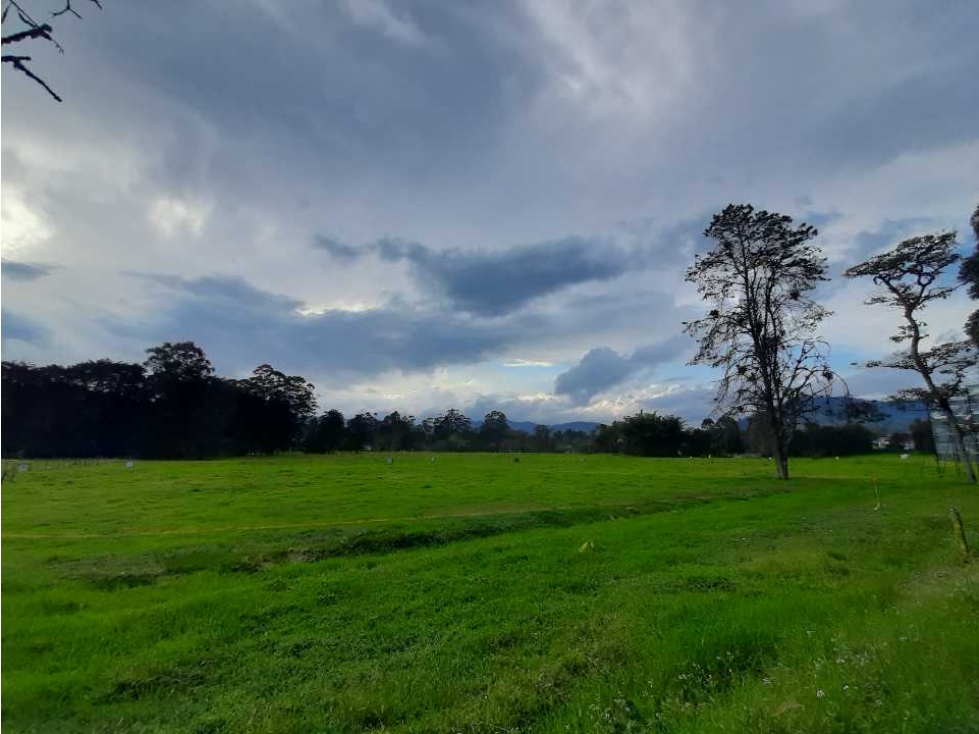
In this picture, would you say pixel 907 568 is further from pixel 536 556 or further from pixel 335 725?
pixel 335 725

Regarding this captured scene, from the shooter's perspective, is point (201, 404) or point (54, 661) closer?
point (54, 661)

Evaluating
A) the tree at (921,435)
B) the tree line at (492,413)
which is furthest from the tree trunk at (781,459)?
the tree at (921,435)

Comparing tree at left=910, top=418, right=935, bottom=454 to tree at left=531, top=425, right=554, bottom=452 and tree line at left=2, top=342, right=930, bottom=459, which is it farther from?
tree at left=531, top=425, right=554, bottom=452

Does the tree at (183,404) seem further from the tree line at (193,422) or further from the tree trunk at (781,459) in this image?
the tree trunk at (781,459)

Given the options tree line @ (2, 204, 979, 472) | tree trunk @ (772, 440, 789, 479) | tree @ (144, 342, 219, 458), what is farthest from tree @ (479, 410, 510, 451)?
tree trunk @ (772, 440, 789, 479)

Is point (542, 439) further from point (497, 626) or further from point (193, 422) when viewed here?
point (497, 626)

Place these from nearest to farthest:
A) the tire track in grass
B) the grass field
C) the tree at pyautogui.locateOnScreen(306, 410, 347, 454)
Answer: the grass field, the tire track in grass, the tree at pyautogui.locateOnScreen(306, 410, 347, 454)

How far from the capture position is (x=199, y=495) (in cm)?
2734

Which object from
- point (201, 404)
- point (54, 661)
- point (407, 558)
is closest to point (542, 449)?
point (201, 404)

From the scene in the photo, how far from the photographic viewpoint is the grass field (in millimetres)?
5270

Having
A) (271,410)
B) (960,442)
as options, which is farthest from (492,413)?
(960,442)

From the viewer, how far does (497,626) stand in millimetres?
8219

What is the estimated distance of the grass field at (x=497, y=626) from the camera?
17.3 feet

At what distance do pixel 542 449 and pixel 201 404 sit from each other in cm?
5689
